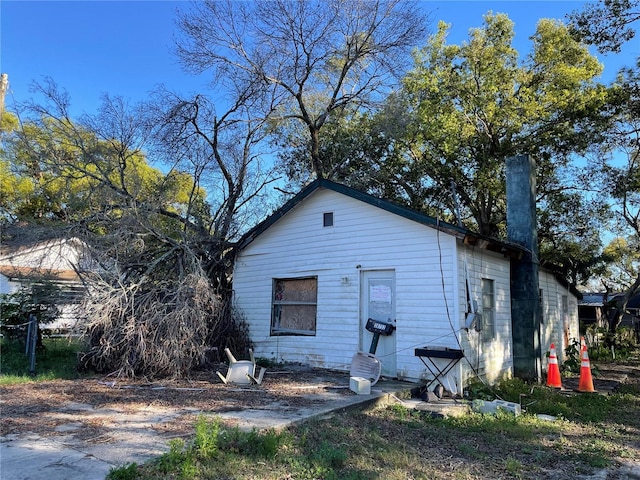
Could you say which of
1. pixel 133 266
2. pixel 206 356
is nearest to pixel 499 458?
pixel 206 356

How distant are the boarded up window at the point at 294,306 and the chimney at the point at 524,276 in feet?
15.0

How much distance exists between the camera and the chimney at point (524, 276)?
32.6ft

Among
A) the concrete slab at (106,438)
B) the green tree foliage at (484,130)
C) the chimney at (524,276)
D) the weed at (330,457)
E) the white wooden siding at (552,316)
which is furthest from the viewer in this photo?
the green tree foliage at (484,130)

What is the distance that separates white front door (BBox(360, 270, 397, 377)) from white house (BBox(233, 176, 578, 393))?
0.07ft

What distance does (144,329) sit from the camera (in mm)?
7879

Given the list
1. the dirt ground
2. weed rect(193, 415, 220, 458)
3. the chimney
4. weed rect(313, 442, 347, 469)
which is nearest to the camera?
weed rect(193, 415, 220, 458)

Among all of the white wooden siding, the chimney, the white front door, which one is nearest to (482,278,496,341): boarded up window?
the chimney

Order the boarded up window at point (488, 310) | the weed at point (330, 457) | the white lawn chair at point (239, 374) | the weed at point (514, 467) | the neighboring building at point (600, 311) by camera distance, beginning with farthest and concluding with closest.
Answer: the neighboring building at point (600, 311) < the boarded up window at point (488, 310) < the white lawn chair at point (239, 374) < the weed at point (514, 467) < the weed at point (330, 457)

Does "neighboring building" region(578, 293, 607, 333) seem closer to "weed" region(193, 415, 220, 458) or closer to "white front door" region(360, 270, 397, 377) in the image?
"white front door" region(360, 270, 397, 377)

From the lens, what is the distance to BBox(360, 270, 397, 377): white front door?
343 inches

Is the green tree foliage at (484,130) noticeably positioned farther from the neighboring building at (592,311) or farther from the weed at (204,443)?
the weed at (204,443)

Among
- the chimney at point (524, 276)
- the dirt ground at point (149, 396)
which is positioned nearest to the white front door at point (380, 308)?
the dirt ground at point (149, 396)

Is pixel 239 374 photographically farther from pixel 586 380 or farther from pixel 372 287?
pixel 586 380

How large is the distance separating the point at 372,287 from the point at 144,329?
4.40 m
